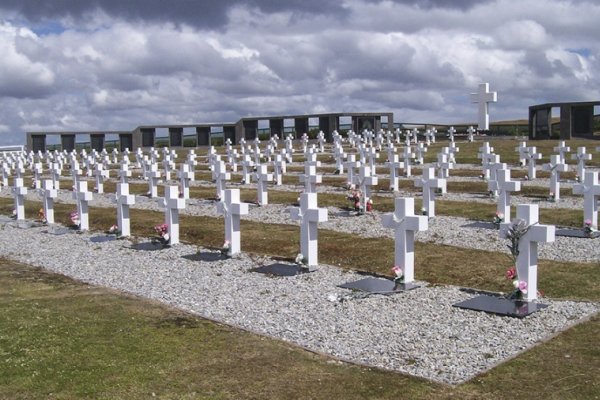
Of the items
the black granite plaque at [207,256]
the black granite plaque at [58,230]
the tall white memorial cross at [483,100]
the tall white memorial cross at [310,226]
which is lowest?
the black granite plaque at [207,256]

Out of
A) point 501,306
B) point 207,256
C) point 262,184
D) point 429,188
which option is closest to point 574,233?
point 429,188

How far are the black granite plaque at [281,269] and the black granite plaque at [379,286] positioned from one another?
1.39 metres

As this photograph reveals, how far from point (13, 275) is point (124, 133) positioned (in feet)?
138

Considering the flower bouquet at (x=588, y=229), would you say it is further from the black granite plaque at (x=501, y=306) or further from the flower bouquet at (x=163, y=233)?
the flower bouquet at (x=163, y=233)

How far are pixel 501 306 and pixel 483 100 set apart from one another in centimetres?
3882

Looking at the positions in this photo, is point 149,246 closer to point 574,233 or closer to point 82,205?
point 82,205

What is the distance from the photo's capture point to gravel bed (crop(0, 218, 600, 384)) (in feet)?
25.1

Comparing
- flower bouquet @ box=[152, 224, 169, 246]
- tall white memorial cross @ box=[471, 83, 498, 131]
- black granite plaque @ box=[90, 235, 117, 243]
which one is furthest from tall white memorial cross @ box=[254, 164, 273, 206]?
tall white memorial cross @ box=[471, 83, 498, 131]

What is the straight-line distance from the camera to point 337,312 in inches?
377

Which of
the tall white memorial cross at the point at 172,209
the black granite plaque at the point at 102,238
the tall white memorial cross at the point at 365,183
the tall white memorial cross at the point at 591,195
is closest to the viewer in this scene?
the tall white memorial cross at the point at 591,195

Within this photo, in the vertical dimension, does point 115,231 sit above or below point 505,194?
below

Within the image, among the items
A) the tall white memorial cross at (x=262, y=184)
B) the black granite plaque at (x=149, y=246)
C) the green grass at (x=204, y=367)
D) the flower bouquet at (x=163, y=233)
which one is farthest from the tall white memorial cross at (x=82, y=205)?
the green grass at (x=204, y=367)

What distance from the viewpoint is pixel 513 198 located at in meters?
21.2

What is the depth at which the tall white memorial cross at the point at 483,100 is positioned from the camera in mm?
45750
